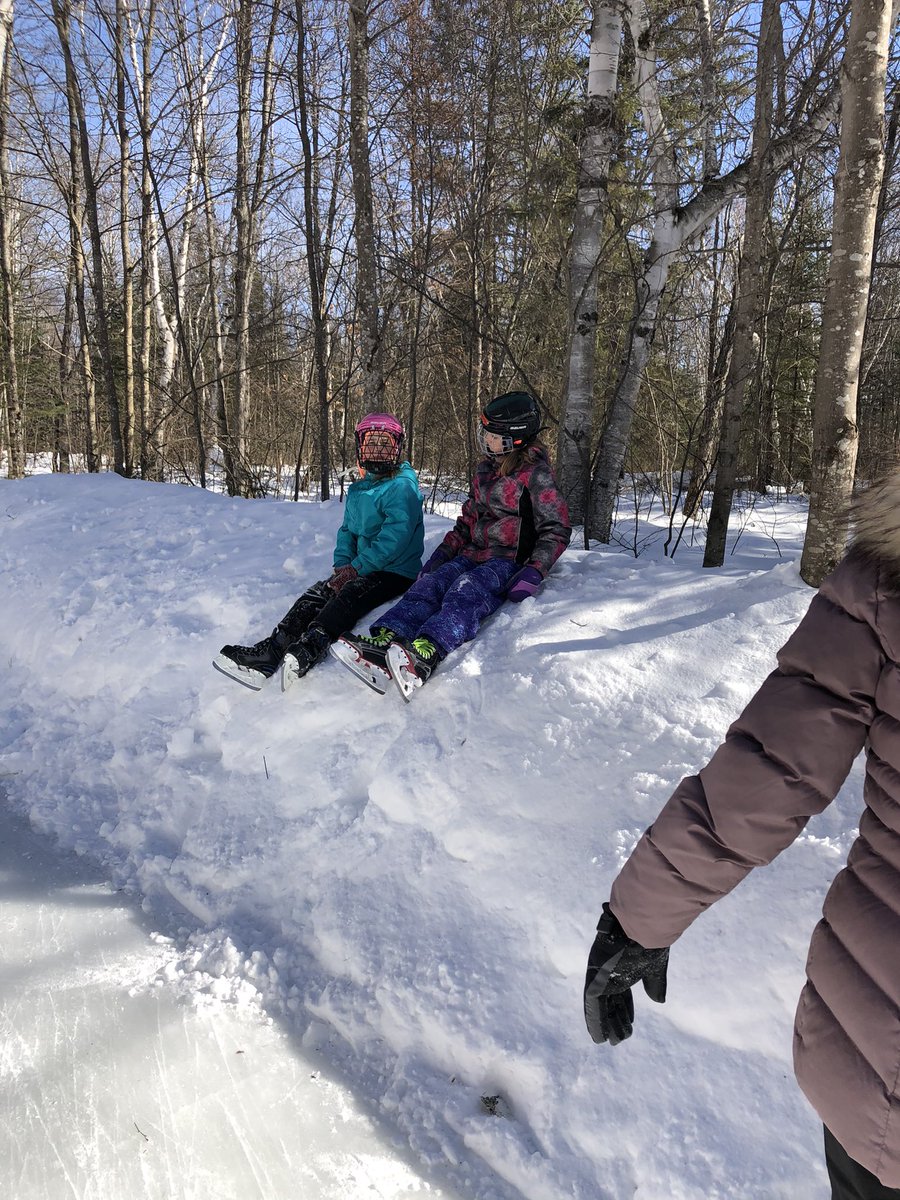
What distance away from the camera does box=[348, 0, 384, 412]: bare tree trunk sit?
6457 millimetres

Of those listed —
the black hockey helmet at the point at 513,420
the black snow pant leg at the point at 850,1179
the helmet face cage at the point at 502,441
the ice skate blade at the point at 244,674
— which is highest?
the black hockey helmet at the point at 513,420

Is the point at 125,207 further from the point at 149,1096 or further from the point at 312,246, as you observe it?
the point at 149,1096

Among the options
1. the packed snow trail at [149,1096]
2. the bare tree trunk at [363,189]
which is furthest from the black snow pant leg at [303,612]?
the bare tree trunk at [363,189]

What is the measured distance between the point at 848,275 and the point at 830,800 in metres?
2.69

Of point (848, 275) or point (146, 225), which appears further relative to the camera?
point (146, 225)

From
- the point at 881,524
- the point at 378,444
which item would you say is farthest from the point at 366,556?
the point at 881,524

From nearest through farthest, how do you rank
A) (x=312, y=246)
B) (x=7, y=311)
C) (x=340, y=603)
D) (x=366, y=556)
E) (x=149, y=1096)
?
(x=149, y=1096) → (x=340, y=603) → (x=366, y=556) → (x=312, y=246) → (x=7, y=311)

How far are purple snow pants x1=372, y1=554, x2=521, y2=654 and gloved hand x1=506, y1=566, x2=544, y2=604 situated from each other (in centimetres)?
4

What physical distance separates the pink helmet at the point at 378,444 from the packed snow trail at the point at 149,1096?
8.01ft

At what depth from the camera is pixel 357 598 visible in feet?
11.8

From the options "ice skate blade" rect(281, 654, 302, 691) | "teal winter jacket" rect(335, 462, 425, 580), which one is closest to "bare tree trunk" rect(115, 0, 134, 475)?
"teal winter jacket" rect(335, 462, 425, 580)

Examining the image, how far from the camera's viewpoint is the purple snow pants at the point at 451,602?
313 centimetres

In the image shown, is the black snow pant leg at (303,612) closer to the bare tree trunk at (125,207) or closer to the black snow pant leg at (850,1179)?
the black snow pant leg at (850,1179)

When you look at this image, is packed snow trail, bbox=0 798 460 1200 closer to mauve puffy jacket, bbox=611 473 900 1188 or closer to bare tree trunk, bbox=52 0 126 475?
mauve puffy jacket, bbox=611 473 900 1188
